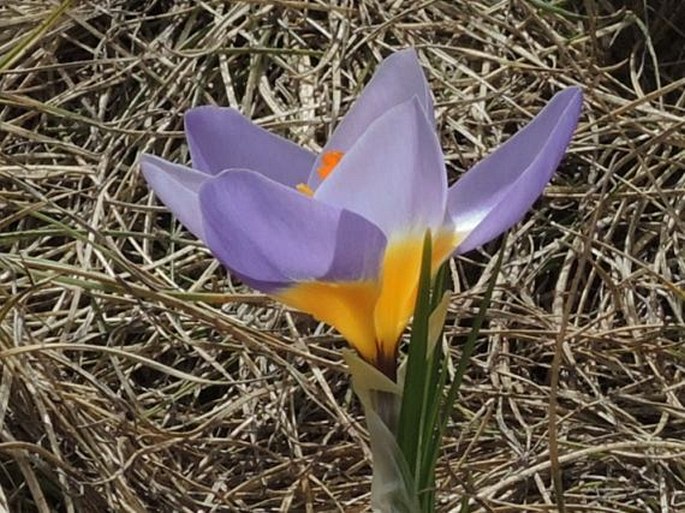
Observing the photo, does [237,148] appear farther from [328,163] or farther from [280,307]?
[280,307]

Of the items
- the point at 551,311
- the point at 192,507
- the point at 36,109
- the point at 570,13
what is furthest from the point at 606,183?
the point at 36,109

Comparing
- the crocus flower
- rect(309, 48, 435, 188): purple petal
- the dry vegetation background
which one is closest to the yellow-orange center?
the crocus flower

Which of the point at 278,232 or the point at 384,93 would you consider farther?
the point at 384,93

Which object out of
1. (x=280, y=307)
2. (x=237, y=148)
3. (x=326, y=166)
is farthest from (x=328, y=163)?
(x=280, y=307)

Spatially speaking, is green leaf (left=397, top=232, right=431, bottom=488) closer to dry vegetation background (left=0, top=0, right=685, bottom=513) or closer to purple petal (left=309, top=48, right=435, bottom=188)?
purple petal (left=309, top=48, right=435, bottom=188)

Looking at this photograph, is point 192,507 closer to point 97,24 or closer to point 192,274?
point 192,274

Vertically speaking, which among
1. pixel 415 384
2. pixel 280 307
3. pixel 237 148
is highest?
pixel 237 148

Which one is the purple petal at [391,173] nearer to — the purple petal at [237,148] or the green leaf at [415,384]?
the green leaf at [415,384]
